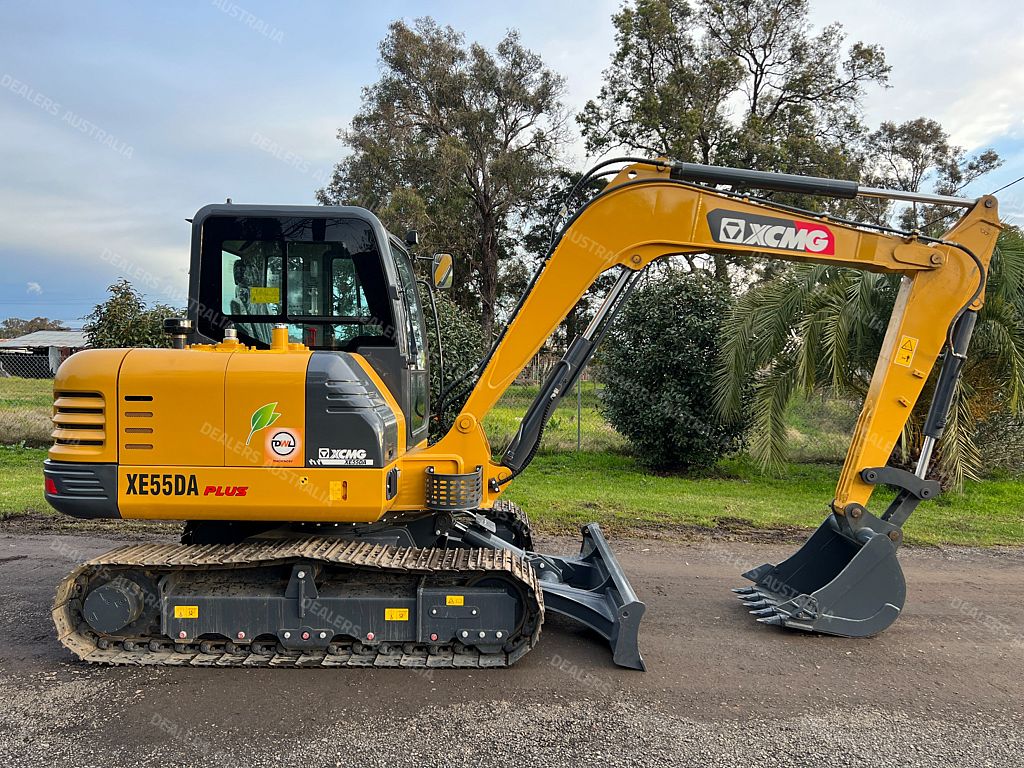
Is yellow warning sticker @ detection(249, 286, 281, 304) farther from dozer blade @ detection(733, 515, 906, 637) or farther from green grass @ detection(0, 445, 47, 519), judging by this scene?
green grass @ detection(0, 445, 47, 519)

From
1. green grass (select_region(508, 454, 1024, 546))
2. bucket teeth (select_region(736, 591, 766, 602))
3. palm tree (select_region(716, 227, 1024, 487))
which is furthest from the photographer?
palm tree (select_region(716, 227, 1024, 487))

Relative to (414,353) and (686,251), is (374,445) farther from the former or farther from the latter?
(686,251)

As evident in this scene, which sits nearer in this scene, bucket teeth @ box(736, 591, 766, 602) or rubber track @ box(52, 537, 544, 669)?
rubber track @ box(52, 537, 544, 669)

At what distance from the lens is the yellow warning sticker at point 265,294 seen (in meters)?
4.98

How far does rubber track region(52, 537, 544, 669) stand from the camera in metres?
4.41

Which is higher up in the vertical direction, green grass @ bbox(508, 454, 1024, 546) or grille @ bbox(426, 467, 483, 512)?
grille @ bbox(426, 467, 483, 512)

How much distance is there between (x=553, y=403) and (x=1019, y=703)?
330cm

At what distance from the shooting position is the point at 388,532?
509 cm

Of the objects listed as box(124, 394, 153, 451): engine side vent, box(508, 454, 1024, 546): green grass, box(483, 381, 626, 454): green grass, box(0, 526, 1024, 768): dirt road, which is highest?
box(124, 394, 153, 451): engine side vent

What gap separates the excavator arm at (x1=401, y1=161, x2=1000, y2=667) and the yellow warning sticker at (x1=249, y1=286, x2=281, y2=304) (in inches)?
56.8

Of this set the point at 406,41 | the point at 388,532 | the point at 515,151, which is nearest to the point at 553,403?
the point at 388,532

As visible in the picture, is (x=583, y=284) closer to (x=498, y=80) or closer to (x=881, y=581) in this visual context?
(x=881, y=581)

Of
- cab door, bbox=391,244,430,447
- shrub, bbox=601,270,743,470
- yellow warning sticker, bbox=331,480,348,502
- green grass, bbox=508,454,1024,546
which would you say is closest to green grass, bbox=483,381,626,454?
green grass, bbox=508,454,1024,546

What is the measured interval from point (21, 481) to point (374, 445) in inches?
317
